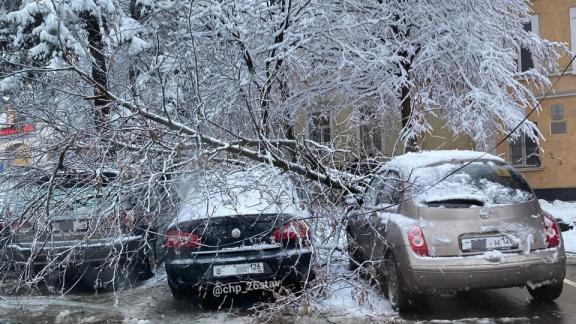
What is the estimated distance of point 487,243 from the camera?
206 inches

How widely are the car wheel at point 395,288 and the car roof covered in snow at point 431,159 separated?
943mm

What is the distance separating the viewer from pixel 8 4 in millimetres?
12523

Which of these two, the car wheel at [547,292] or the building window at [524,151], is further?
the building window at [524,151]

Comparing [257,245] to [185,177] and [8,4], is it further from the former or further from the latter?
[8,4]

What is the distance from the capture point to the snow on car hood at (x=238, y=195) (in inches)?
209

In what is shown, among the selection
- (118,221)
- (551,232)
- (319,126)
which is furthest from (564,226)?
(118,221)

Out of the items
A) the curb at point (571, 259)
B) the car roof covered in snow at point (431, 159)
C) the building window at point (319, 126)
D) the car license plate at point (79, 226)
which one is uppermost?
the building window at point (319, 126)

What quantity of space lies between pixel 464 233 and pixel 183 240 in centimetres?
283

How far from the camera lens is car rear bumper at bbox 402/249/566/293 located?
5156mm

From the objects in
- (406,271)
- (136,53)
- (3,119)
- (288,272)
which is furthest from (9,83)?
(406,271)

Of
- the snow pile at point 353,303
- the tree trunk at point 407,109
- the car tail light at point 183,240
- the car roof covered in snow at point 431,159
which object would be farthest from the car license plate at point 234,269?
the tree trunk at point 407,109

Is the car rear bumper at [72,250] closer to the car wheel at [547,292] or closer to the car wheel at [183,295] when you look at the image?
the car wheel at [183,295]

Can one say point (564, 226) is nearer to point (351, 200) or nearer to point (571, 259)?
point (571, 259)

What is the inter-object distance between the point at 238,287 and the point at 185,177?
4.62 ft
